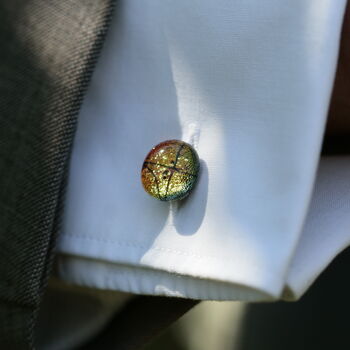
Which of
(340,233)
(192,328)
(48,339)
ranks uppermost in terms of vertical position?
(340,233)

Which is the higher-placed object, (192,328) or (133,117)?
(133,117)

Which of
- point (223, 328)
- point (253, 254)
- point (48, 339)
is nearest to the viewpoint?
point (253, 254)

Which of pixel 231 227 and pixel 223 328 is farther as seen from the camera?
pixel 223 328

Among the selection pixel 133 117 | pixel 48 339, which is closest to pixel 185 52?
pixel 133 117

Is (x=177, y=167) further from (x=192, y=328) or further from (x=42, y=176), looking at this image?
(x=192, y=328)
